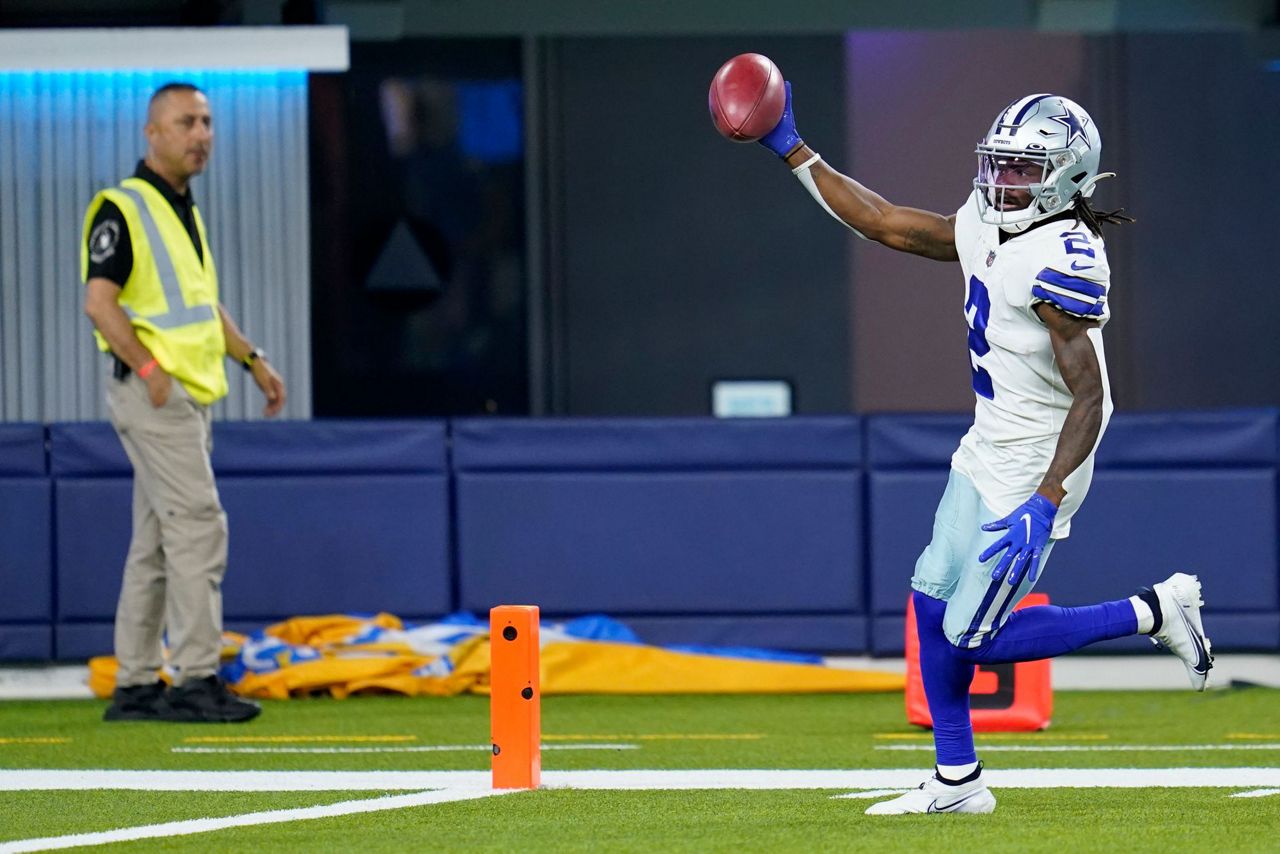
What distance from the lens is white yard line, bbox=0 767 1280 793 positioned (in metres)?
4.14

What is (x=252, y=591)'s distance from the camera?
7488 millimetres

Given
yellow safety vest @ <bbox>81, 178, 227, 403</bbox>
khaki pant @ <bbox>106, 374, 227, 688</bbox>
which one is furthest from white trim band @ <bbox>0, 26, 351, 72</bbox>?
khaki pant @ <bbox>106, 374, 227, 688</bbox>

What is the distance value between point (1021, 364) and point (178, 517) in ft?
9.30

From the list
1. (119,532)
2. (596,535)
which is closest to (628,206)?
(596,535)

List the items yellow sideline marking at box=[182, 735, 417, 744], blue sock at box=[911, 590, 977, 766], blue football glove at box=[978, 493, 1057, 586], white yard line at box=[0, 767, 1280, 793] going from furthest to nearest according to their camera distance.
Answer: yellow sideline marking at box=[182, 735, 417, 744]
white yard line at box=[0, 767, 1280, 793]
blue sock at box=[911, 590, 977, 766]
blue football glove at box=[978, 493, 1057, 586]

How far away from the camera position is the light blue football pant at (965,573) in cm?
362

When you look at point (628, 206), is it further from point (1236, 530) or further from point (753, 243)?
point (1236, 530)

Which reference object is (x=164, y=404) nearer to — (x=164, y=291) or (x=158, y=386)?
(x=158, y=386)

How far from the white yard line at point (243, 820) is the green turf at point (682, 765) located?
75mm

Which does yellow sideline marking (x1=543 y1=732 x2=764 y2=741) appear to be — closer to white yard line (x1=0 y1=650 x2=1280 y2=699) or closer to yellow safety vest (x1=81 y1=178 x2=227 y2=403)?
yellow safety vest (x1=81 y1=178 x2=227 y2=403)

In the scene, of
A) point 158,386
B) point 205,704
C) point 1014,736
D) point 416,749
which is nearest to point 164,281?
point 158,386

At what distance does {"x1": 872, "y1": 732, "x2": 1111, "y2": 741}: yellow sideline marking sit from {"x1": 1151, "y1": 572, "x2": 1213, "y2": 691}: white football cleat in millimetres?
1393

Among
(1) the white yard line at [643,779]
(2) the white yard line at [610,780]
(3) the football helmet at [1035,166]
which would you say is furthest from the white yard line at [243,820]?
(3) the football helmet at [1035,166]

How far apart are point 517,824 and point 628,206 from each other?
660cm
